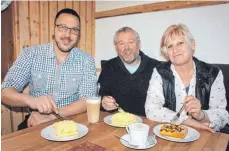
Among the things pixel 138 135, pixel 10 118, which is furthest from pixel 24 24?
pixel 138 135

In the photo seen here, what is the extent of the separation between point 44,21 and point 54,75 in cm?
99

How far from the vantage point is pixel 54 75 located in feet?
5.93

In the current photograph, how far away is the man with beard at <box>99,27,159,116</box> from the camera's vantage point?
2137 millimetres

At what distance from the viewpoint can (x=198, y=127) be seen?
1.17m

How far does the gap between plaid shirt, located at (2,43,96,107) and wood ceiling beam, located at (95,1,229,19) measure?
1164 millimetres

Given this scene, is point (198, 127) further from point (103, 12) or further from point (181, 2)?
point (103, 12)

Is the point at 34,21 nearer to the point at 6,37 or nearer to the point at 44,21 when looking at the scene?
the point at 44,21

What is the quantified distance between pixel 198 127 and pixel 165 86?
44 cm

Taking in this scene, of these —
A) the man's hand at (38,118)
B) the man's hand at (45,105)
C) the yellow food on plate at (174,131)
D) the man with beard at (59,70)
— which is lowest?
the man's hand at (38,118)

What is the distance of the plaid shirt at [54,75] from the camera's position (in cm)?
177

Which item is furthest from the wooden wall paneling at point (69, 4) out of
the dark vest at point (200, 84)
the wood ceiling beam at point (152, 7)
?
the dark vest at point (200, 84)

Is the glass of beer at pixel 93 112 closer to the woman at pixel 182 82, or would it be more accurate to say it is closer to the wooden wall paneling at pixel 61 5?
the woman at pixel 182 82

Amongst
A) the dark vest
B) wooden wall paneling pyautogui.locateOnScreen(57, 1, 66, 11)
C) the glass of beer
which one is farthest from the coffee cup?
wooden wall paneling pyautogui.locateOnScreen(57, 1, 66, 11)

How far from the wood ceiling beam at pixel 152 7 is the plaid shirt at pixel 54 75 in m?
1.16
